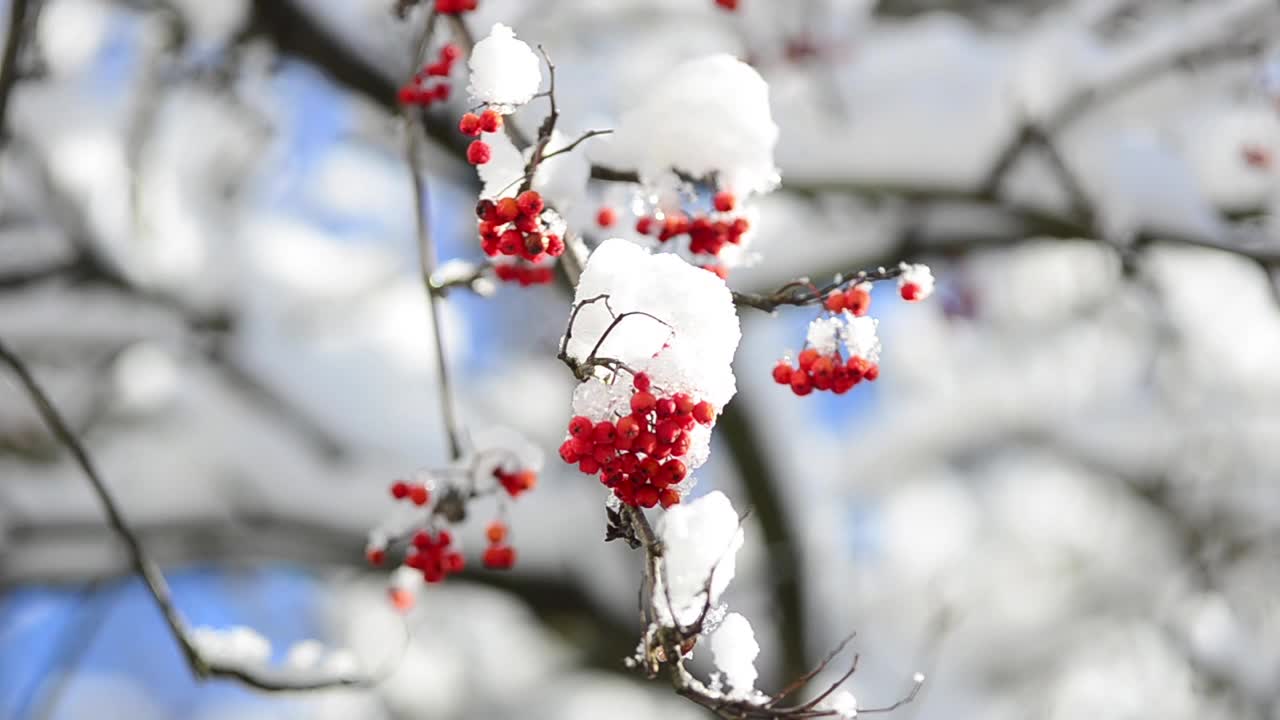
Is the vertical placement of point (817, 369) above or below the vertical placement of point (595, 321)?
above

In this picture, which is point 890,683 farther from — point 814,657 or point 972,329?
point 972,329

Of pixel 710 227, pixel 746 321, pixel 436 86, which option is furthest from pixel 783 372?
pixel 746 321

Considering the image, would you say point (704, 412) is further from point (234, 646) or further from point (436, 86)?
point (234, 646)

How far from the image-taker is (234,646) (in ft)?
6.59

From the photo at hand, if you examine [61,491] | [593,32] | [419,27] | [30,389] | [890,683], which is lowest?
[30,389]

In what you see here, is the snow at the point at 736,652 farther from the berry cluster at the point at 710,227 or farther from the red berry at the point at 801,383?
the berry cluster at the point at 710,227

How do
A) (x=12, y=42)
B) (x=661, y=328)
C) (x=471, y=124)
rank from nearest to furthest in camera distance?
(x=661, y=328) → (x=471, y=124) → (x=12, y=42)

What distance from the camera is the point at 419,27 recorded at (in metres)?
2.29

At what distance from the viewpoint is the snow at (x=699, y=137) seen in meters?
1.50

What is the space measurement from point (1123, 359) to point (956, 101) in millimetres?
3561

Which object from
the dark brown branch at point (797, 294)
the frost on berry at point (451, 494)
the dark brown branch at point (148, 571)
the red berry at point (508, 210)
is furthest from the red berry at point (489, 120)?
the dark brown branch at point (148, 571)

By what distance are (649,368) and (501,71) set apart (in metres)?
0.40

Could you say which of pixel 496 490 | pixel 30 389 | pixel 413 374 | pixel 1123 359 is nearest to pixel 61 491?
pixel 413 374

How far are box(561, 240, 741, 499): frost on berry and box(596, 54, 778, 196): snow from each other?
282mm
